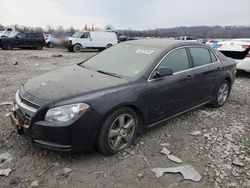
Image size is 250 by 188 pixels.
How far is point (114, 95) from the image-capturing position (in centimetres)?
336

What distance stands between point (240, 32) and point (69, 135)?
39.4 m

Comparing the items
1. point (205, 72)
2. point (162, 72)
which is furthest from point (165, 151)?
point (205, 72)

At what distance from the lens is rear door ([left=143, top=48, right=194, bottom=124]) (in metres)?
3.89

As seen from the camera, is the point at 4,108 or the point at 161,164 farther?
the point at 4,108

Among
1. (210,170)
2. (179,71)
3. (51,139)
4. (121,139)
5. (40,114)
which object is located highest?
(179,71)

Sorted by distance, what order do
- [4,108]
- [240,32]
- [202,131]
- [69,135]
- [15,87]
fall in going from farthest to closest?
[240,32], [15,87], [4,108], [202,131], [69,135]

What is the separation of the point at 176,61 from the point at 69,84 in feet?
6.34

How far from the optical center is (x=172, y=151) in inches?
149

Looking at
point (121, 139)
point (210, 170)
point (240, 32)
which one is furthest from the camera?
point (240, 32)

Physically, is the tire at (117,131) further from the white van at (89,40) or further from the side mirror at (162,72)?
the white van at (89,40)

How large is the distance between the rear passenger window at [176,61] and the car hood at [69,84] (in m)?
0.89

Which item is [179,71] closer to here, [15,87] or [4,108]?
[4,108]

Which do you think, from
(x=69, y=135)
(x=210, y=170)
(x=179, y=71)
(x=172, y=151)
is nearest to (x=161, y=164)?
(x=172, y=151)

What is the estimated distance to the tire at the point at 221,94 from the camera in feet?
18.4
